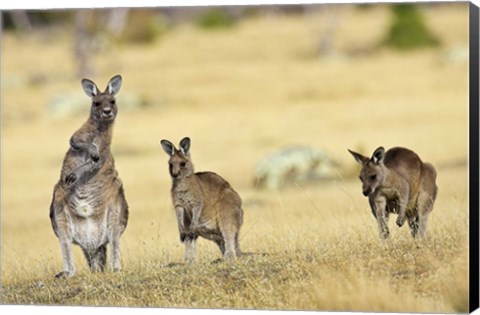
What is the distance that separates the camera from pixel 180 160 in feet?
37.2

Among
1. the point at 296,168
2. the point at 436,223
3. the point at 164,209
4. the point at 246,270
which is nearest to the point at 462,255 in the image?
the point at 436,223

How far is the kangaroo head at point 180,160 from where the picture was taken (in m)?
11.3

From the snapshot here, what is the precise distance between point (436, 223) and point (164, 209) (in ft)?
35.0

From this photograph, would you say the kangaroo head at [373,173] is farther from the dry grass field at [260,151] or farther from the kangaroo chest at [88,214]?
the kangaroo chest at [88,214]

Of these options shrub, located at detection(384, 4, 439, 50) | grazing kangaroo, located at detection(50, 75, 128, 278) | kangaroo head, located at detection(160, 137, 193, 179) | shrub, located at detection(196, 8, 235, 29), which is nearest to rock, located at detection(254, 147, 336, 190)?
grazing kangaroo, located at detection(50, 75, 128, 278)

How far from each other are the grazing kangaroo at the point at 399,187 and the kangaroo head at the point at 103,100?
7.72 feet

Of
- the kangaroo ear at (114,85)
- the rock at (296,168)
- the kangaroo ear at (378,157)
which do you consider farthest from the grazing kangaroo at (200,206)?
the rock at (296,168)

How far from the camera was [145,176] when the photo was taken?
27281 mm

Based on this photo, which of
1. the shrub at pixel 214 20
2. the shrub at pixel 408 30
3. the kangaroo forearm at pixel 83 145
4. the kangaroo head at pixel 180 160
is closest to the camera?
the kangaroo head at pixel 180 160

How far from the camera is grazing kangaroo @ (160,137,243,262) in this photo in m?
11.3

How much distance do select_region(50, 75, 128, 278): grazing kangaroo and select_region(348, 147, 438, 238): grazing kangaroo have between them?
2369 millimetres

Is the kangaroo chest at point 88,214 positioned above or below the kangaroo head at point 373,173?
below

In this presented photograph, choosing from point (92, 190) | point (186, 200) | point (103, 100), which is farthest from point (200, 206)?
point (103, 100)

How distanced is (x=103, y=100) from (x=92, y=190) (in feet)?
2.85
